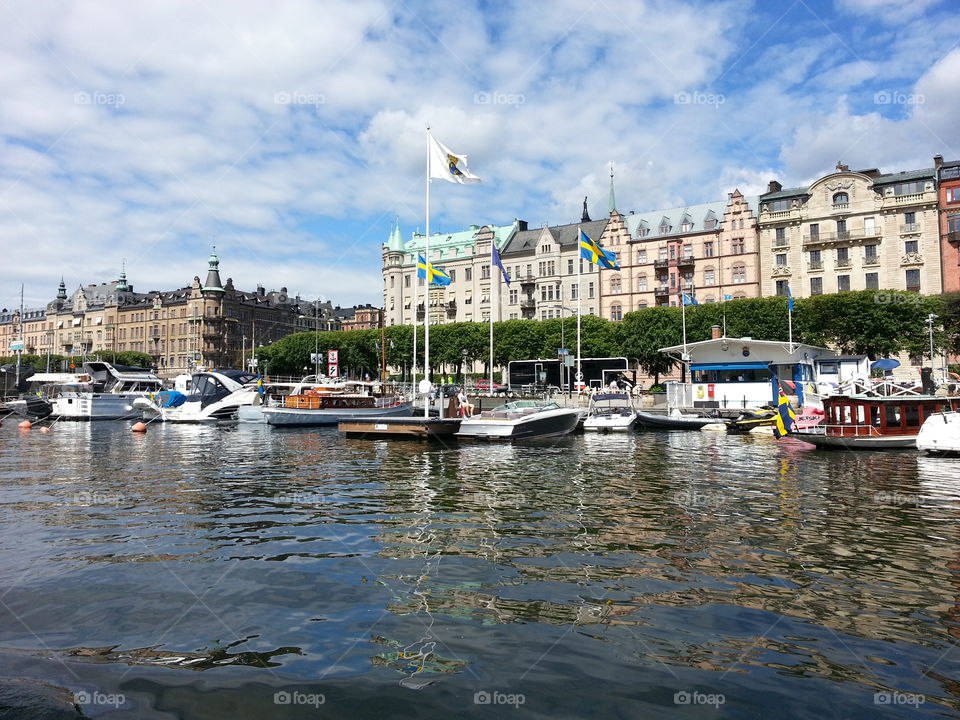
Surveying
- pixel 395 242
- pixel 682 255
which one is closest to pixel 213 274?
pixel 395 242

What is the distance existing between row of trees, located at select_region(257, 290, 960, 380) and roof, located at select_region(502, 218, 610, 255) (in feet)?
72.5

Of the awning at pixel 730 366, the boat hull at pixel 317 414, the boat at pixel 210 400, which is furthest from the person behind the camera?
the awning at pixel 730 366

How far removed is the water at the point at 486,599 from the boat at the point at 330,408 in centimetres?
2570

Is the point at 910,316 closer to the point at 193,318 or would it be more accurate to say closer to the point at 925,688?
the point at 925,688

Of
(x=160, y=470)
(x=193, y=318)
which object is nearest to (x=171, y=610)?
(x=160, y=470)

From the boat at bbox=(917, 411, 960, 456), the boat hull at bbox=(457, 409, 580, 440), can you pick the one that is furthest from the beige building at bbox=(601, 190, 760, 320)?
the boat at bbox=(917, 411, 960, 456)

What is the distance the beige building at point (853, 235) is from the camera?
71.4 m

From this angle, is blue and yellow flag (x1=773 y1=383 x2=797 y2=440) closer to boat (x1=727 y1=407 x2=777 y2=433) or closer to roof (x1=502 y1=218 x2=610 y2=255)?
boat (x1=727 y1=407 x2=777 y2=433)

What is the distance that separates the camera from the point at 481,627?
7.73 metres

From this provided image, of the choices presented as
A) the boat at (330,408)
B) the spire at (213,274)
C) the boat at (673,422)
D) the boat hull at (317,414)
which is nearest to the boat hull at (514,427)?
the boat at (673,422)

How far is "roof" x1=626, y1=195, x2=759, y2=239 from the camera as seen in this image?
87.6 m

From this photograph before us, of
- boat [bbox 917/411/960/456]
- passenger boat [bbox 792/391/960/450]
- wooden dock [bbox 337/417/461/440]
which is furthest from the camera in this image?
wooden dock [bbox 337/417/461/440]

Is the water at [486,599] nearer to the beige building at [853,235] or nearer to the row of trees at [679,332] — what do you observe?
the row of trees at [679,332]

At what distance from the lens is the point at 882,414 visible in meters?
28.7
